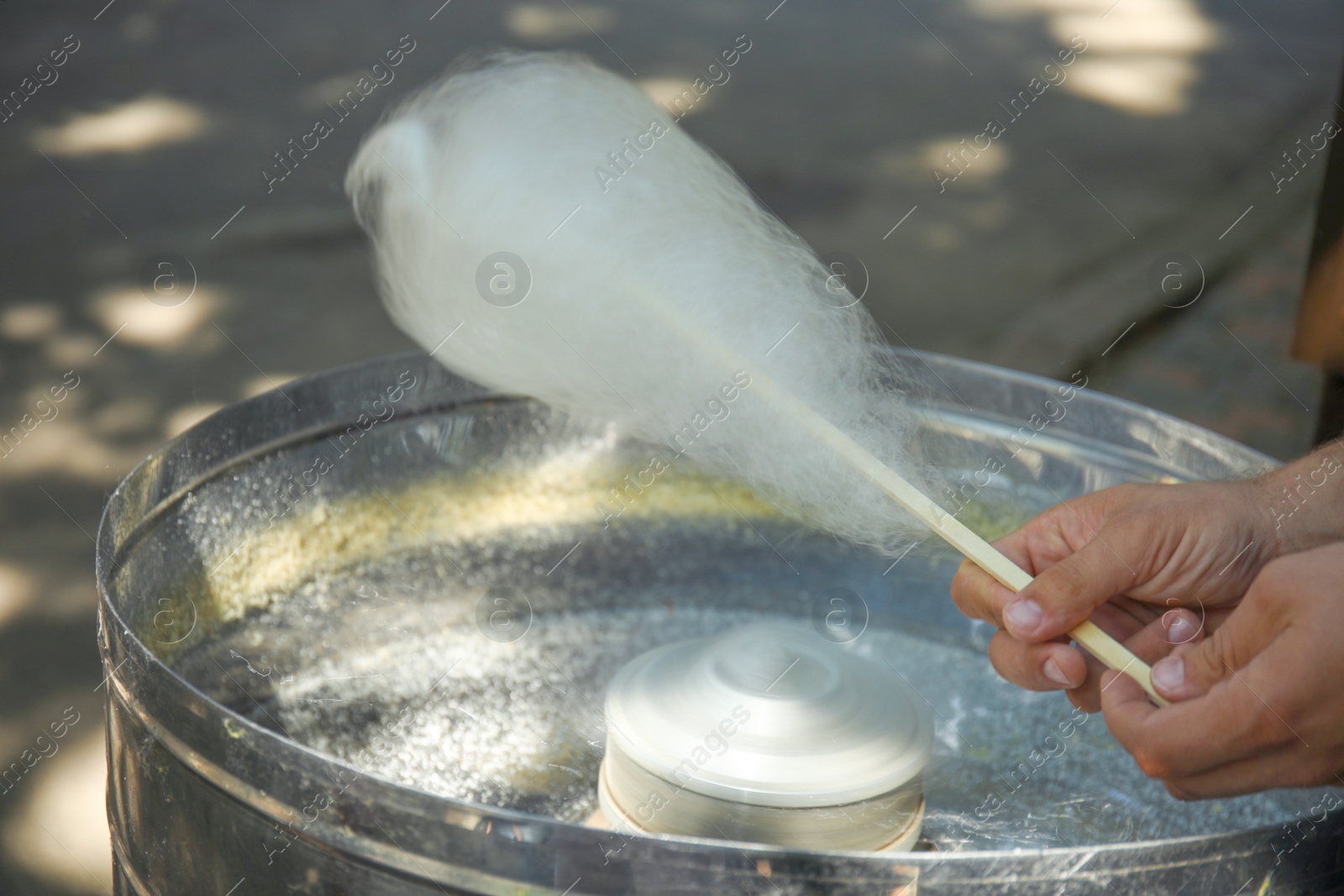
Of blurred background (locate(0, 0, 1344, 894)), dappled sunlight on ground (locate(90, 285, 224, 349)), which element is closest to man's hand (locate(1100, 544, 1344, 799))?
blurred background (locate(0, 0, 1344, 894))

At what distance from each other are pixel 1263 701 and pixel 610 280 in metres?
0.64

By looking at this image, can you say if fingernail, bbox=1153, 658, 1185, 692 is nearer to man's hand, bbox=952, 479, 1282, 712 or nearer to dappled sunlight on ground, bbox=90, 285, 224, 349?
man's hand, bbox=952, 479, 1282, 712

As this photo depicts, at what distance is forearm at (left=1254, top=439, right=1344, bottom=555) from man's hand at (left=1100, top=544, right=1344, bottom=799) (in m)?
0.24

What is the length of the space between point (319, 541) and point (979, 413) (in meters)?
0.78

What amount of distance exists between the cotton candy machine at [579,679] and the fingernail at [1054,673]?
0.13 meters

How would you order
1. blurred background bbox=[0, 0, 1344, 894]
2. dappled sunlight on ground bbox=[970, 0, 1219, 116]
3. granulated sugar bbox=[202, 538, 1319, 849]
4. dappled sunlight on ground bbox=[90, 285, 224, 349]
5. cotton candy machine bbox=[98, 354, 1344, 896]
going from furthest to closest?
dappled sunlight on ground bbox=[970, 0, 1219, 116]
dappled sunlight on ground bbox=[90, 285, 224, 349]
blurred background bbox=[0, 0, 1344, 894]
granulated sugar bbox=[202, 538, 1319, 849]
cotton candy machine bbox=[98, 354, 1344, 896]

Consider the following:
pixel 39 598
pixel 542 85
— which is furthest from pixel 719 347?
pixel 39 598

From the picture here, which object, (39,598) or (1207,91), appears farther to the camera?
(1207,91)

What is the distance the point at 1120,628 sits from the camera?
48.7 inches

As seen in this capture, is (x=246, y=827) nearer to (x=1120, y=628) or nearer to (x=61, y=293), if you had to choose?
(x=1120, y=628)

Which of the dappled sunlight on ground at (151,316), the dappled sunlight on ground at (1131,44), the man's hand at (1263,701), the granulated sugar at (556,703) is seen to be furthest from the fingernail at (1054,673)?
the dappled sunlight on ground at (1131,44)

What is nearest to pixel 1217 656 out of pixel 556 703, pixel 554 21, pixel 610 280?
pixel 610 280

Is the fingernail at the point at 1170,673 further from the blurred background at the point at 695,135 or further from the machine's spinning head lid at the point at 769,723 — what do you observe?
the blurred background at the point at 695,135

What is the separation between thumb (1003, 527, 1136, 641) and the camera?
3.48ft
